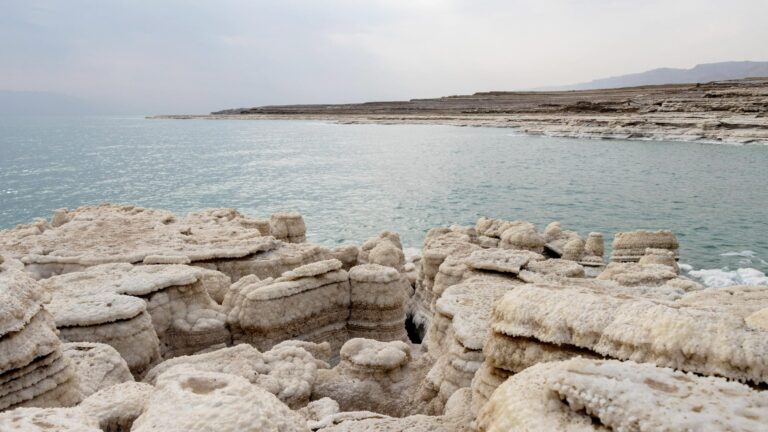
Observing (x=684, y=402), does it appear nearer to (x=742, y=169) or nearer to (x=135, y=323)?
(x=135, y=323)

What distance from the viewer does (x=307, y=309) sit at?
7223 mm

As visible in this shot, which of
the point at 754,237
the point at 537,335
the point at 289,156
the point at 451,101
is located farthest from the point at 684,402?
the point at 451,101

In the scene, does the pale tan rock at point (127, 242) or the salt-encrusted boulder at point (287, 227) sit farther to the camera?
the salt-encrusted boulder at point (287, 227)

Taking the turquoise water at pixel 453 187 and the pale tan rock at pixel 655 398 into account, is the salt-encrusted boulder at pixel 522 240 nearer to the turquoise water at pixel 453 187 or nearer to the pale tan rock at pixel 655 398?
the turquoise water at pixel 453 187

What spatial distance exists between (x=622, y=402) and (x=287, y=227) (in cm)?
1087

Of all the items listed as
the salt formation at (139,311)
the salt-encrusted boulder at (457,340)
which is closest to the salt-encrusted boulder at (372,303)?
the salt-encrusted boulder at (457,340)

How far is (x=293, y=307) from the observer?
706 centimetres

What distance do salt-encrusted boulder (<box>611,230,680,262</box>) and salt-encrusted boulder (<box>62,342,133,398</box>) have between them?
11.5 meters

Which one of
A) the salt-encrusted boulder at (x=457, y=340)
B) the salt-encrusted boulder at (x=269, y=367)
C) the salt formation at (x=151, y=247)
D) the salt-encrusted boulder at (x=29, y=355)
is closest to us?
the salt-encrusted boulder at (x=29, y=355)

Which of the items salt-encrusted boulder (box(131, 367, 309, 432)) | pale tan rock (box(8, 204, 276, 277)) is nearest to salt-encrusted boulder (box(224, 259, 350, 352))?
pale tan rock (box(8, 204, 276, 277))

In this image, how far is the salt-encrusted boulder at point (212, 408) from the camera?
2.70 meters

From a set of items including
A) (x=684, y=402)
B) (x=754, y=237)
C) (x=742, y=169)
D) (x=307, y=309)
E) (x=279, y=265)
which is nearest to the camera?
(x=684, y=402)

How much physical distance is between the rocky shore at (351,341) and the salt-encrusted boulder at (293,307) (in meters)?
0.02

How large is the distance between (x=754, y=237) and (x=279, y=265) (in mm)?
16653
